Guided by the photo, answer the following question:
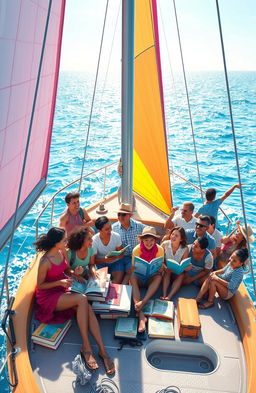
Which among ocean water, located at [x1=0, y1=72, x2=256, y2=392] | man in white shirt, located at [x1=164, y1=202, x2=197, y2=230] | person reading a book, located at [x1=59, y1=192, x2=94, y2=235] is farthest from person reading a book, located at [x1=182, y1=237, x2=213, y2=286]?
ocean water, located at [x1=0, y1=72, x2=256, y2=392]

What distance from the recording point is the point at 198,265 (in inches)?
160

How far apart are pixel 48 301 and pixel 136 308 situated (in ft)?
3.03

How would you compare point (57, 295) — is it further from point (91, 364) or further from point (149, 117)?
point (149, 117)

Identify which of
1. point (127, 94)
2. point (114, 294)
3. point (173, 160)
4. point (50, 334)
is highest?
point (173, 160)

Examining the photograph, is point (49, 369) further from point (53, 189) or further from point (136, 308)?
point (53, 189)

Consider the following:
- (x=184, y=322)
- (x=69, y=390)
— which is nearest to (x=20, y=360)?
(x=69, y=390)

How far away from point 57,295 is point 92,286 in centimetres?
37

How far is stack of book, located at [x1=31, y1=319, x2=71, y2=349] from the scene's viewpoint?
3.11m

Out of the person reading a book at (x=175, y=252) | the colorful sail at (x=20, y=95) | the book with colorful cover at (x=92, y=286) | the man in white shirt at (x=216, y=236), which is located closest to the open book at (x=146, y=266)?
the person reading a book at (x=175, y=252)

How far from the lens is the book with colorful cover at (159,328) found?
3297 millimetres

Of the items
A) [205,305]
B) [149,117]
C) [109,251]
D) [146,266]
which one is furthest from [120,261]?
[149,117]

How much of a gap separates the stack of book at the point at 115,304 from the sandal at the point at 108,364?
44cm

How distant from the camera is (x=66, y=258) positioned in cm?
361

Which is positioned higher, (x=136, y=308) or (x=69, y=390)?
(x=136, y=308)
